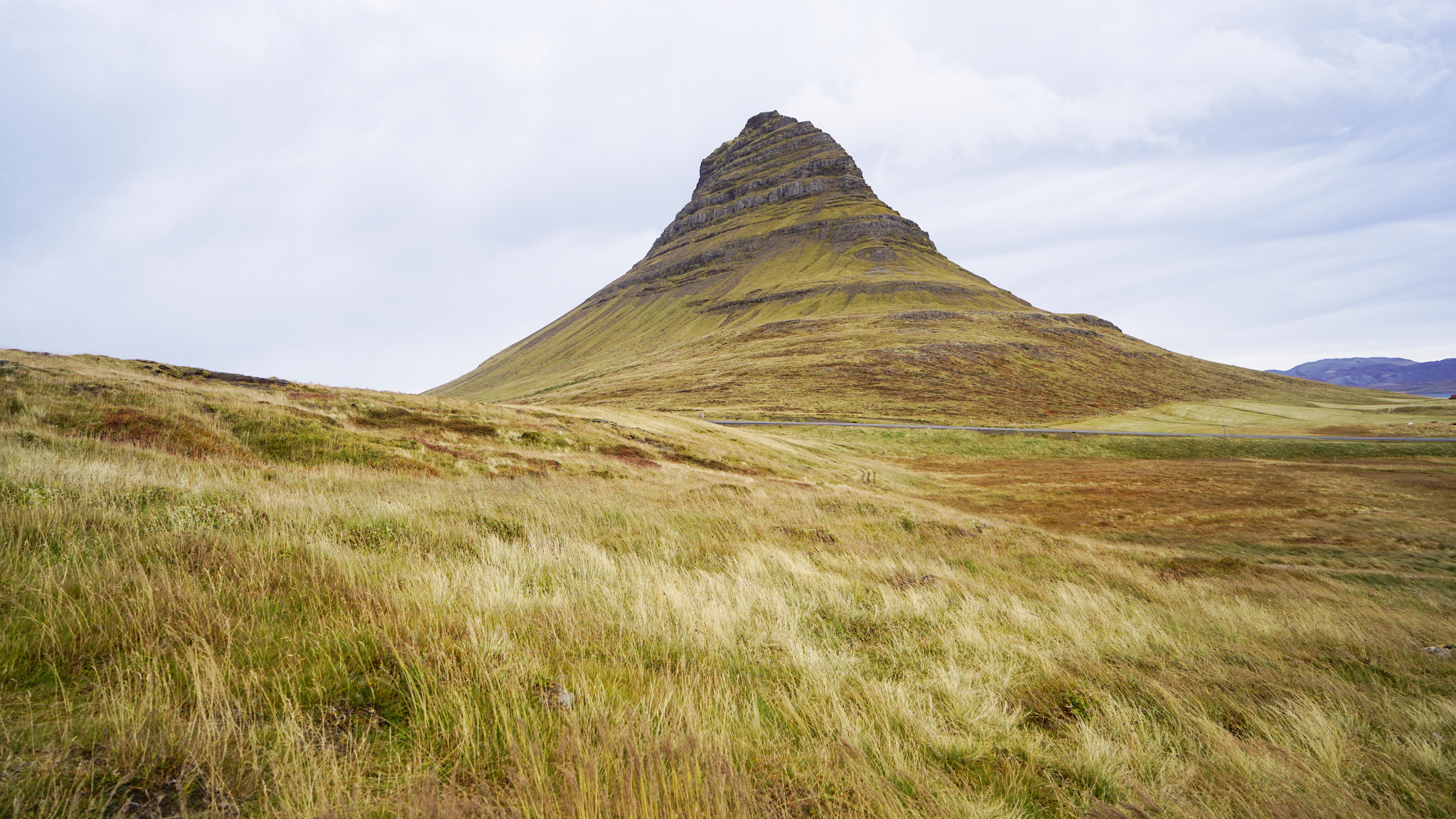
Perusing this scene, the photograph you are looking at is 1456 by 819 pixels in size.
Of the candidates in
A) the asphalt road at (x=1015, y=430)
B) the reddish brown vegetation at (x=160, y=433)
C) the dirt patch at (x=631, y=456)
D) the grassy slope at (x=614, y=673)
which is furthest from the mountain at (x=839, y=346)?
the grassy slope at (x=614, y=673)

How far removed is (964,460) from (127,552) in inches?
1722

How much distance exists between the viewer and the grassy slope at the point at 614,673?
223 cm

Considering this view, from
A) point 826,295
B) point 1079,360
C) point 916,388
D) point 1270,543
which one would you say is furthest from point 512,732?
point 826,295

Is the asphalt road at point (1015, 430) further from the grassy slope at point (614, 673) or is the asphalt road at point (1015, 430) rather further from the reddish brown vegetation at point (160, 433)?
the grassy slope at point (614, 673)

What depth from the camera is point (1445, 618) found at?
8.57 meters

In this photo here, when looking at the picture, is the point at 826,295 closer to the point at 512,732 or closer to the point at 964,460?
the point at 964,460

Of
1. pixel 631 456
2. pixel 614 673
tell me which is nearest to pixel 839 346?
pixel 631 456

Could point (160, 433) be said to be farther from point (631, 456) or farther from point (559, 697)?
point (559, 697)

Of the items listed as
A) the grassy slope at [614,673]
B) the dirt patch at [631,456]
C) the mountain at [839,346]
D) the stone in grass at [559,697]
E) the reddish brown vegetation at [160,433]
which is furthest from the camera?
the mountain at [839,346]

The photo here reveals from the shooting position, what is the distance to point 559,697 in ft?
9.73

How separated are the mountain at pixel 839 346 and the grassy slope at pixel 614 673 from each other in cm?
5460

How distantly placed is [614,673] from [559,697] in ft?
1.54

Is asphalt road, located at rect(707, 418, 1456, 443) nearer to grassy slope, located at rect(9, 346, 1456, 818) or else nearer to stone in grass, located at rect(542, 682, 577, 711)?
grassy slope, located at rect(9, 346, 1456, 818)

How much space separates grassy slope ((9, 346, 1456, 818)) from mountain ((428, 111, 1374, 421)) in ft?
179
